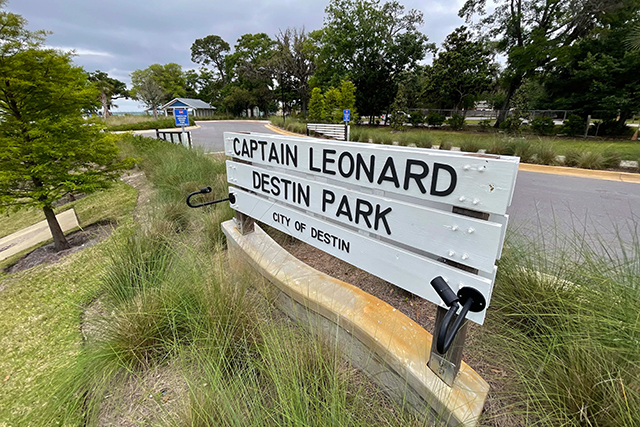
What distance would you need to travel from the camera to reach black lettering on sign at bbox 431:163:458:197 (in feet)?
4.18

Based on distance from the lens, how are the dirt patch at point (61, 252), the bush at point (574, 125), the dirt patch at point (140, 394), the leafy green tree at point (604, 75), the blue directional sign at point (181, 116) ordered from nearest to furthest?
the dirt patch at point (140, 394) → the dirt patch at point (61, 252) → the blue directional sign at point (181, 116) → the leafy green tree at point (604, 75) → the bush at point (574, 125)

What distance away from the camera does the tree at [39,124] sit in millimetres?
4664

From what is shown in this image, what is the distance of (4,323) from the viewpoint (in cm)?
309

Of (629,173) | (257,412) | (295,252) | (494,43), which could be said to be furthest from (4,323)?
(494,43)

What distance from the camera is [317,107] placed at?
79.7 feet

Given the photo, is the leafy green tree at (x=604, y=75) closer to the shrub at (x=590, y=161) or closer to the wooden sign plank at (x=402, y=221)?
the shrub at (x=590, y=161)

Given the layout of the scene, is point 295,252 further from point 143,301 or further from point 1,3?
point 1,3

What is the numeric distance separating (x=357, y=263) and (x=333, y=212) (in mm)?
373

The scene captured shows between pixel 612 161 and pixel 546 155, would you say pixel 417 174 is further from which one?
pixel 612 161

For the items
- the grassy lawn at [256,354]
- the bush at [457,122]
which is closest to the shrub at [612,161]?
the grassy lawn at [256,354]

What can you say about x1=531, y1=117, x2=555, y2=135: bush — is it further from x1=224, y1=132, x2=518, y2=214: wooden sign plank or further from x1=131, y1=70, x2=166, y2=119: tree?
x1=131, y1=70, x2=166, y2=119: tree

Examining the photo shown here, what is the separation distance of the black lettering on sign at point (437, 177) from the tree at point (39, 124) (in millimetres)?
6083

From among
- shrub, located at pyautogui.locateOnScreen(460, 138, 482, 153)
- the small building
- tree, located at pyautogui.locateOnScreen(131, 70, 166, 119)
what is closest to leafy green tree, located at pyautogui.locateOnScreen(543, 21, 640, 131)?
shrub, located at pyautogui.locateOnScreen(460, 138, 482, 153)

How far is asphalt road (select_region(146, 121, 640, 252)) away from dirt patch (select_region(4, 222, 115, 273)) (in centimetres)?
674
